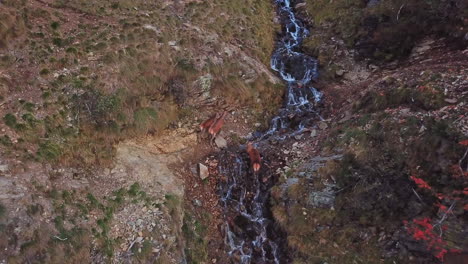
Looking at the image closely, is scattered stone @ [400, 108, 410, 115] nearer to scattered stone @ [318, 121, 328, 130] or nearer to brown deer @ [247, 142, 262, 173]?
scattered stone @ [318, 121, 328, 130]

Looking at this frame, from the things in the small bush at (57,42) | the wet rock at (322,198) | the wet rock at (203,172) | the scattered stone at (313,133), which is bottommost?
the wet rock at (203,172)

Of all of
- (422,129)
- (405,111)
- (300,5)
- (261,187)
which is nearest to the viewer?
(422,129)

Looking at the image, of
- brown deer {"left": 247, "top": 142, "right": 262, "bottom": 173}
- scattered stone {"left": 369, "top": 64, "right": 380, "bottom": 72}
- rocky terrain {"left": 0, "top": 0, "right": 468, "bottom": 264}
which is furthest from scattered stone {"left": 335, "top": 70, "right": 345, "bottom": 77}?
brown deer {"left": 247, "top": 142, "right": 262, "bottom": 173}

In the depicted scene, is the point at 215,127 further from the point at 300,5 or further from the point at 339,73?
the point at 300,5

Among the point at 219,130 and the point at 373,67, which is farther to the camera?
the point at 373,67

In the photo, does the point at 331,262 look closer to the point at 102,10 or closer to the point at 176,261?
the point at 176,261

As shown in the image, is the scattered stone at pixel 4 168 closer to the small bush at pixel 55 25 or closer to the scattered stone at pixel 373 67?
the small bush at pixel 55 25

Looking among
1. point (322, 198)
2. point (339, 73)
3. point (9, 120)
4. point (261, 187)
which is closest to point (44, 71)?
point (9, 120)


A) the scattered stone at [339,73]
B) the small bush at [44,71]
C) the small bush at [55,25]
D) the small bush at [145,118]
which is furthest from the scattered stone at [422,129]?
the small bush at [55,25]
